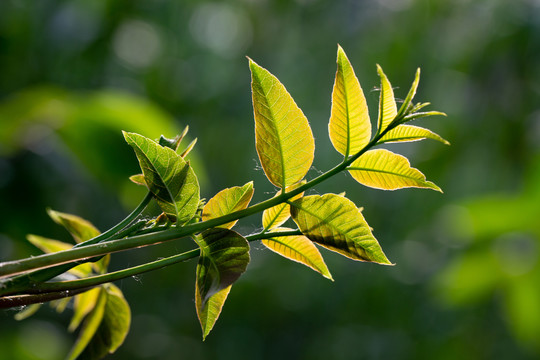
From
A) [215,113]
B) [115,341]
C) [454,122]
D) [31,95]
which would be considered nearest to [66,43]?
[31,95]

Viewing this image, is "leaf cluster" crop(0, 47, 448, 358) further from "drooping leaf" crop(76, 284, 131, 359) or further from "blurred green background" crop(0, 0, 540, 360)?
"blurred green background" crop(0, 0, 540, 360)

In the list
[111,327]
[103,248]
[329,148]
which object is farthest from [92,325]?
[329,148]

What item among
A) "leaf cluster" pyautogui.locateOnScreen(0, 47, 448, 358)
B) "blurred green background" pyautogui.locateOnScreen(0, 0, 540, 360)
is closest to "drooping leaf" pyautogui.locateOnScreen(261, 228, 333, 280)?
"leaf cluster" pyautogui.locateOnScreen(0, 47, 448, 358)

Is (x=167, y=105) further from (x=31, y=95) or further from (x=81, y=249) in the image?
(x=81, y=249)

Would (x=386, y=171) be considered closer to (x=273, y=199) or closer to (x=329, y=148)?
(x=273, y=199)

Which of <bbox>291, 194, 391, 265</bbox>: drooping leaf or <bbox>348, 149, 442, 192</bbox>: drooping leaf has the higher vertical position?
<bbox>348, 149, 442, 192</bbox>: drooping leaf

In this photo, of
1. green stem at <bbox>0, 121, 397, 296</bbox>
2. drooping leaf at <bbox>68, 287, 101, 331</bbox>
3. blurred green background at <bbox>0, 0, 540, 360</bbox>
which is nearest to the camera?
green stem at <bbox>0, 121, 397, 296</bbox>

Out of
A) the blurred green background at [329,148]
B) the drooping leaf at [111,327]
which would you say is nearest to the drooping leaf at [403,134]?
the drooping leaf at [111,327]

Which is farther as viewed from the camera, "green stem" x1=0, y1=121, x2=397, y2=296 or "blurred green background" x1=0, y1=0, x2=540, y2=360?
"blurred green background" x1=0, y1=0, x2=540, y2=360
